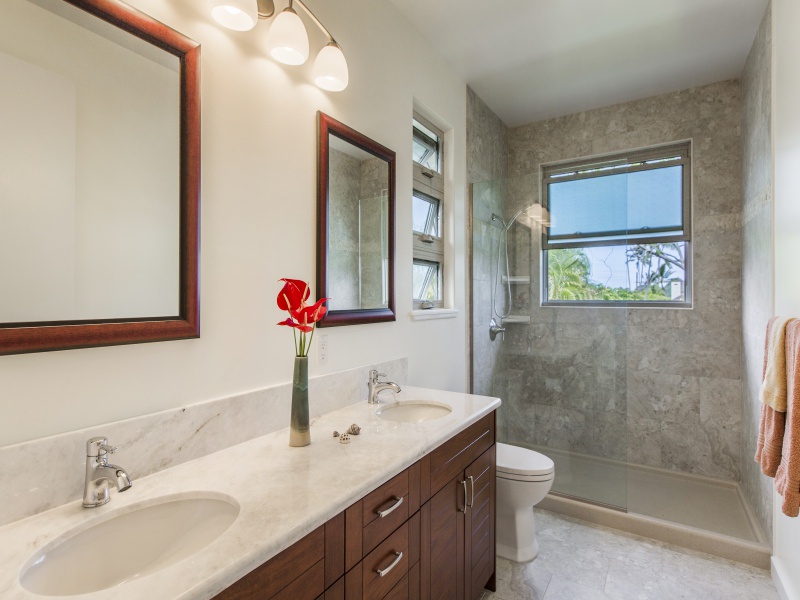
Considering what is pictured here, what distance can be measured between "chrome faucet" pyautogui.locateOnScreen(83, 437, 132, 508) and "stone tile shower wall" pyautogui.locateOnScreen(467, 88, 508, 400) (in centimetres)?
224

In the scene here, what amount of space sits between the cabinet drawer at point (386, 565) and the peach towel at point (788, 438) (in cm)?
110

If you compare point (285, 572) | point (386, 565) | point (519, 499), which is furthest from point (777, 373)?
point (285, 572)

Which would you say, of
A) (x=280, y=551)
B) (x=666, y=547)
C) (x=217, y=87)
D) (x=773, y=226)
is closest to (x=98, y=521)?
(x=280, y=551)

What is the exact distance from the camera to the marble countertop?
0.66 m

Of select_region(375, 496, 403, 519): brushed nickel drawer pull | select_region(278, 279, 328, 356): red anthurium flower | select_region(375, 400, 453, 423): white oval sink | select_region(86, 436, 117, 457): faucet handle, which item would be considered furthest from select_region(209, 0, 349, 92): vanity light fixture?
select_region(375, 496, 403, 519): brushed nickel drawer pull

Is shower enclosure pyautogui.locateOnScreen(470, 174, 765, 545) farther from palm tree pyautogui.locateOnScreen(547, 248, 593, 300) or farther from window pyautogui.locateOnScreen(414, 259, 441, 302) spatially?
window pyautogui.locateOnScreen(414, 259, 441, 302)

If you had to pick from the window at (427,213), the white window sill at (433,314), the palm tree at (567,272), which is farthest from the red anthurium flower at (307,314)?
the palm tree at (567,272)

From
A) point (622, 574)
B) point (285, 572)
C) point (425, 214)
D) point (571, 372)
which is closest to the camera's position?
point (285, 572)

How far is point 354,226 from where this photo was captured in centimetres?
181

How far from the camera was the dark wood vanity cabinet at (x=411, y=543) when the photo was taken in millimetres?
834

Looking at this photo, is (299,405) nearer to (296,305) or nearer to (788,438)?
(296,305)

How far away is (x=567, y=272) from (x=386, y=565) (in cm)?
232

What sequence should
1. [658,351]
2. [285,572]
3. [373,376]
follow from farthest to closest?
[658,351] < [373,376] < [285,572]

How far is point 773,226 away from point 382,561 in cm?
225
